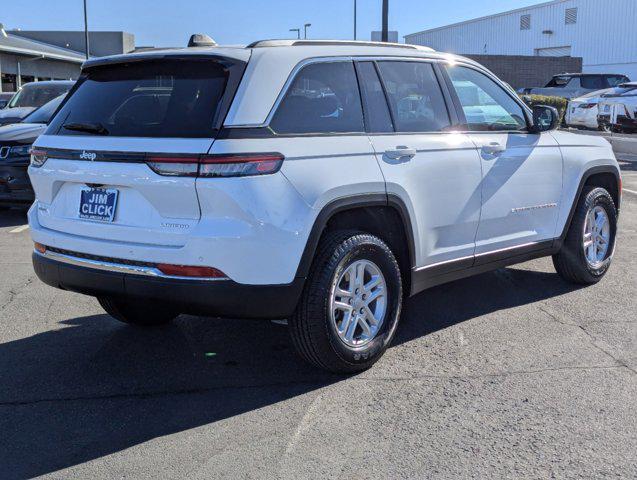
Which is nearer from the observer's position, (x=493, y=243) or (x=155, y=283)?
(x=155, y=283)

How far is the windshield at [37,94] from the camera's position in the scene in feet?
45.3

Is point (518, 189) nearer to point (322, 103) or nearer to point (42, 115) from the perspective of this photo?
point (322, 103)

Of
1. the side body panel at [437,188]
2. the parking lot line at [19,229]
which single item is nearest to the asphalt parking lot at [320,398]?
the side body panel at [437,188]

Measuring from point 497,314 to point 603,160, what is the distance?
1.71 metres

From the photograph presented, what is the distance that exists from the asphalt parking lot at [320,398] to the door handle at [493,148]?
1.19 metres

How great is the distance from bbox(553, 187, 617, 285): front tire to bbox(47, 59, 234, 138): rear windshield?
3.47 meters

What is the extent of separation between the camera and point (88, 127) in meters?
4.27

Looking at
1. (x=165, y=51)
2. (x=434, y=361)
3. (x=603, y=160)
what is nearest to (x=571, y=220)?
(x=603, y=160)

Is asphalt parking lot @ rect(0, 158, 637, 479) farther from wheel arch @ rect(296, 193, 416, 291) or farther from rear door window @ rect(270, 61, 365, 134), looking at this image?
rear door window @ rect(270, 61, 365, 134)

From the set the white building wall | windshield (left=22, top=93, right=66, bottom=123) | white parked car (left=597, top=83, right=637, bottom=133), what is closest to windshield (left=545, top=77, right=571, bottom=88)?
white parked car (left=597, top=83, right=637, bottom=133)

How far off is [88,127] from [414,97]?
6.57 feet

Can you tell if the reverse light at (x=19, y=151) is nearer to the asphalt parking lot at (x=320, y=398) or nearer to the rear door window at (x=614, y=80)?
the asphalt parking lot at (x=320, y=398)

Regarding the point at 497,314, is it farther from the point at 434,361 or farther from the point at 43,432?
the point at 43,432

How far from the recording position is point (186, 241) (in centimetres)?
380
